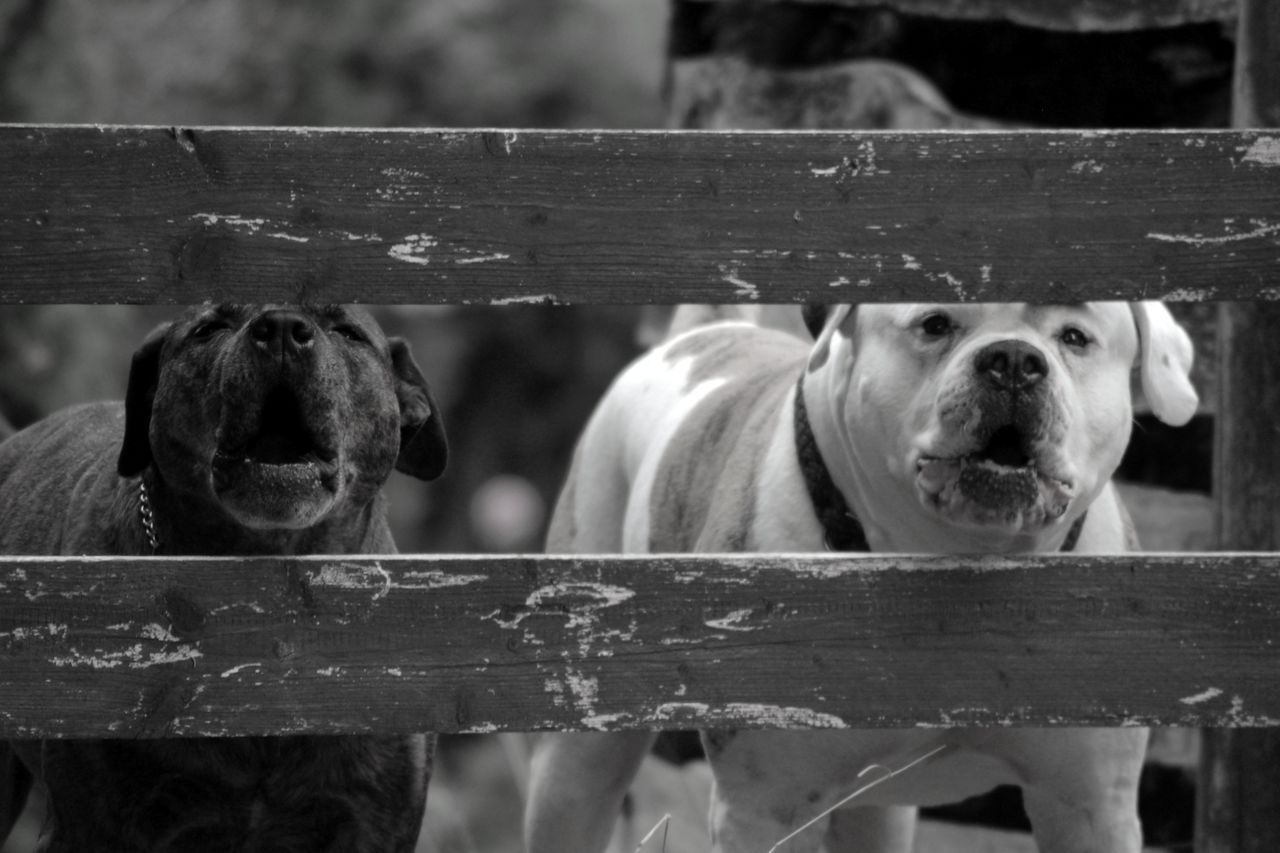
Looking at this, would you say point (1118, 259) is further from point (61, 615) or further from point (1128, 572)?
point (61, 615)

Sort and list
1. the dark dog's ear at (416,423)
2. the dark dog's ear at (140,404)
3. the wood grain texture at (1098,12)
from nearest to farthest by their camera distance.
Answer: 1. the dark dog's ear at (140,404)
2. the dark dog's ear at (416,423)
3. the wood grain texture at (1098,12)

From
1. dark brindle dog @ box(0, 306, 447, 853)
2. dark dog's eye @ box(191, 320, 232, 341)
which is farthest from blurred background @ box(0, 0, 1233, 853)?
dark dog's eye @ box(191, 320, 232, 341)

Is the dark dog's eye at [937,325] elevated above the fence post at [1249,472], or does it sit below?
above

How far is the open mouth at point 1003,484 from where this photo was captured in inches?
109

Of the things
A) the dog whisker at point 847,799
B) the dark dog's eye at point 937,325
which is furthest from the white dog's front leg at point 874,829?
the dark dog's eye at point 937,325

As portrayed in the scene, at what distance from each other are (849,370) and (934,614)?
0.76 metres

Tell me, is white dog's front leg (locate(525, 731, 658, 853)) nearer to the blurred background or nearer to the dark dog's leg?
the blurred background

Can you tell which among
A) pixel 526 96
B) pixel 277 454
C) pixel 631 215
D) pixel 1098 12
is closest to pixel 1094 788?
pixel 631 215

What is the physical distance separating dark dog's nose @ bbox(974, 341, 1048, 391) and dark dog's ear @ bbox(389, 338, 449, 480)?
112 centimetres

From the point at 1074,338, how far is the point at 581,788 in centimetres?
151

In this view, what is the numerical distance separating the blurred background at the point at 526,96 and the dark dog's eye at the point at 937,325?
740 mm

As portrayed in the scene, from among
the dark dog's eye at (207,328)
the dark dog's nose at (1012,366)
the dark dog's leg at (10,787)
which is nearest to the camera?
the dark dog's nose at (1012,366)

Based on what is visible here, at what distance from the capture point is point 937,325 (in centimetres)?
296

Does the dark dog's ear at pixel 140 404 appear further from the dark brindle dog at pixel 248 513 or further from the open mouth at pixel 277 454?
the open mouth at pixel 277 454
